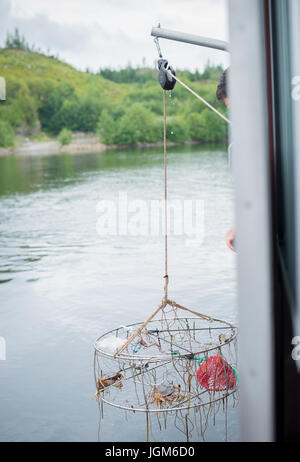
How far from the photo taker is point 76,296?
6.21 metres

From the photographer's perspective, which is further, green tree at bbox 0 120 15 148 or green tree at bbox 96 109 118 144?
green tree at bbox 96 109 118 144

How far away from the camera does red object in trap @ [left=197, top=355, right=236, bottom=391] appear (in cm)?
262

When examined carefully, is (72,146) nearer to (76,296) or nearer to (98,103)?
(98,103)

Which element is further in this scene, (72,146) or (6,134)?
(72,146)

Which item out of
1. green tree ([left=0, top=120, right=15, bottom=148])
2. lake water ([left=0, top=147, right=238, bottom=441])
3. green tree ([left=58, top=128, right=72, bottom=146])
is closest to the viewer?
lake water ([left=0, top=147, right=238, bottom=441])

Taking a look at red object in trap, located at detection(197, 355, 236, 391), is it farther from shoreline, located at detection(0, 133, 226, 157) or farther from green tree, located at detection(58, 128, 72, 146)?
green tree, located at detection(58, 128, 72, 146)

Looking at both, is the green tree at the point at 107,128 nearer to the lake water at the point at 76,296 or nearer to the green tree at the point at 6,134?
the green tree at the point at 6,134

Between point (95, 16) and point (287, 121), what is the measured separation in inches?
2407

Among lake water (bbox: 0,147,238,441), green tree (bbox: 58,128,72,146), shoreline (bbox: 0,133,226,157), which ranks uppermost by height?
green tree (bbox: 58,128,72,146)

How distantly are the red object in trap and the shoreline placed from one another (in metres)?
38.5

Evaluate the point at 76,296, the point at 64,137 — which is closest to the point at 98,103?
the point at 64,137

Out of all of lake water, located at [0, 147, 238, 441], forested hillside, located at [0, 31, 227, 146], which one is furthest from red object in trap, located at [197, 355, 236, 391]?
forested hillside, located at [0, 31, 227, 146]

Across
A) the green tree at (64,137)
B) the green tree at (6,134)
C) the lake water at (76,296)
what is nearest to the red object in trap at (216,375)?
the lake water at (76,296)

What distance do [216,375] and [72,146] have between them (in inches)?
1729
